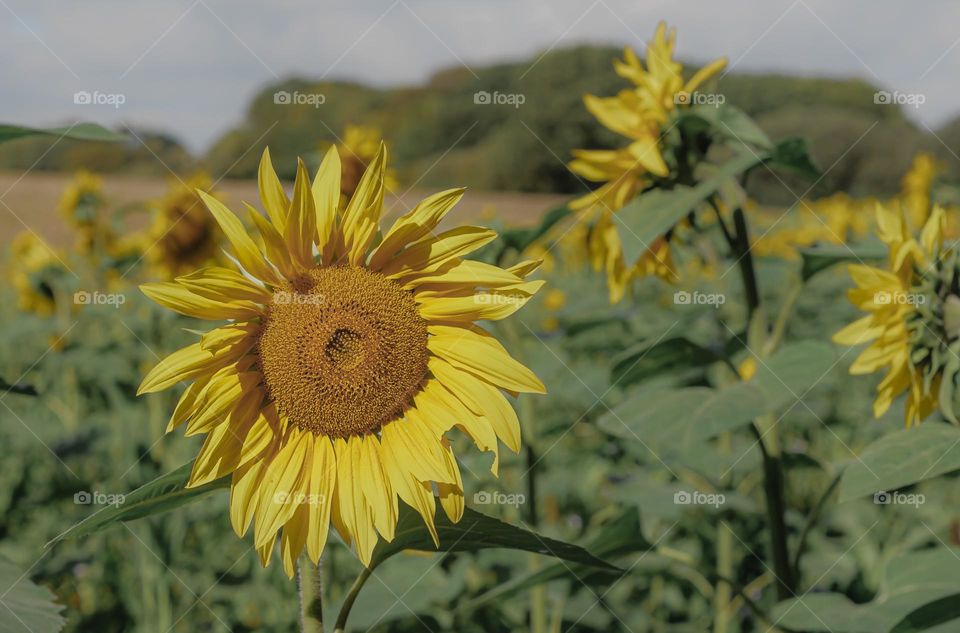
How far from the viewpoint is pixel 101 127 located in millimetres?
983

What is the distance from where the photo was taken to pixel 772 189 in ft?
59.3

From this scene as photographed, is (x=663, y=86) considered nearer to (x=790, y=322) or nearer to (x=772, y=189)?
(x=790, y=322)

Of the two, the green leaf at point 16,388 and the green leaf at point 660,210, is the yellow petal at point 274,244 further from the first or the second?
the green leaf at point 660,210

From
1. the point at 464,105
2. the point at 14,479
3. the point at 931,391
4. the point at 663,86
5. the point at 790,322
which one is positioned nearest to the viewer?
the point at 931,391

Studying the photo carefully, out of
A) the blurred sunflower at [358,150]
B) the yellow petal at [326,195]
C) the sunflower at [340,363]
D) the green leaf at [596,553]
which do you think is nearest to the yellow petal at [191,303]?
the sunflower at [340,363]

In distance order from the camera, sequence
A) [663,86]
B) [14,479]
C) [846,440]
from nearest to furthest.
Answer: [663,86]
[14,479]
[846,440]

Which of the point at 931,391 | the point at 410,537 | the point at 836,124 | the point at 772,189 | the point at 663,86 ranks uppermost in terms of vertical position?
the point at 836,124

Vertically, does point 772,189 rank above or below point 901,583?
above

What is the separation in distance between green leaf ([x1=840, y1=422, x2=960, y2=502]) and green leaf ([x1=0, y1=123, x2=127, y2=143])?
0.86m

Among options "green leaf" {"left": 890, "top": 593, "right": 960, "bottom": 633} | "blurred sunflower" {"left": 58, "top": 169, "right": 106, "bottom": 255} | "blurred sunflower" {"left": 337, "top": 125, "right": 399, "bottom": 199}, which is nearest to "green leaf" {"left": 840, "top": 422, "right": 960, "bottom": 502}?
"green leaf" {"left": 890, "top": 593, "right": 960, "bottom": 633}

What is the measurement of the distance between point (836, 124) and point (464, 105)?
7690mm

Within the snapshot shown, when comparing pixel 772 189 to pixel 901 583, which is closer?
pixel 901 583

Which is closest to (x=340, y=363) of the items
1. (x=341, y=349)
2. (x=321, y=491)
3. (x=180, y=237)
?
(x=341, y=349)

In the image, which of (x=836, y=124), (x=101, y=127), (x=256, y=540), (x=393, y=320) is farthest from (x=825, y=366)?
(x=836, y=124)
